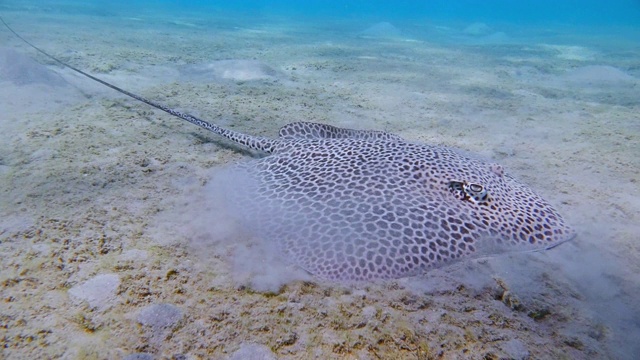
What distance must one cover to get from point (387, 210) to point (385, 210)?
0.06ft

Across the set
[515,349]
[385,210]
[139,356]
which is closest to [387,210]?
[385,210]

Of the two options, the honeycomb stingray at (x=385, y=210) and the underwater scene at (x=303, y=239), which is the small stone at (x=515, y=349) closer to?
the underwater scene at (x=303, y=239)

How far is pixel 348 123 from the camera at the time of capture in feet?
24.7

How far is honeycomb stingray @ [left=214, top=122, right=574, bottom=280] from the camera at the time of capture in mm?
3002

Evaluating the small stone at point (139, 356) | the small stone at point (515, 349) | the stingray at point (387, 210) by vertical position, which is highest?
the stingray at point (387, 210)

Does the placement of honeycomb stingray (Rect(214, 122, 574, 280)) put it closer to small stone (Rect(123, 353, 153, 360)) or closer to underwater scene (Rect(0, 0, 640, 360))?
underwater scene (Rect(0, 0, 640, 360))

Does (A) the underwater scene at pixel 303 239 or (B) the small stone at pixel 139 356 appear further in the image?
(A) the underwater scene at pixel 303 239

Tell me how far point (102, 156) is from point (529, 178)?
21.2ft

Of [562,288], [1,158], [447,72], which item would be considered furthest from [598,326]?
[447,72]

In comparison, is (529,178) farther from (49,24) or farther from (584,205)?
(49,24)

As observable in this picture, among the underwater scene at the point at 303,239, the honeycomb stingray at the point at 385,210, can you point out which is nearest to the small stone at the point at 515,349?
the underwater scene at the point at 303,239

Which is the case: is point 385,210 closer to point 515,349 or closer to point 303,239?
point 303,239

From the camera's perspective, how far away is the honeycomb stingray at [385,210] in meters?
3.00

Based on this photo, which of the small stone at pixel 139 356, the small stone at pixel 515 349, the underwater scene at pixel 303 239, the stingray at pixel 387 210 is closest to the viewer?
the small stone at pixel 139 356
